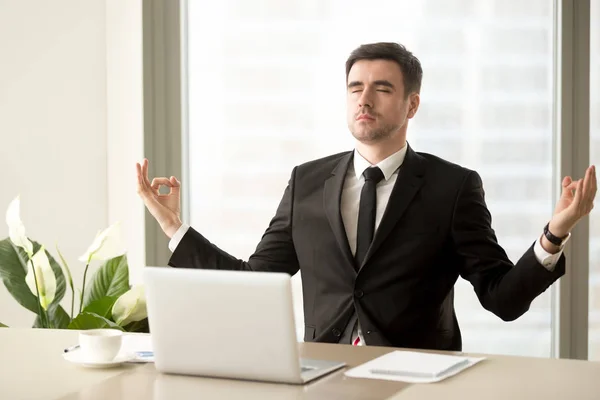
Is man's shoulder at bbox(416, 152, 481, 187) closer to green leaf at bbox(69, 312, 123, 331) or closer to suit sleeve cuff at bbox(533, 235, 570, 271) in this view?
suit sleeve cuff at bbox(533, 235, 570, 271)

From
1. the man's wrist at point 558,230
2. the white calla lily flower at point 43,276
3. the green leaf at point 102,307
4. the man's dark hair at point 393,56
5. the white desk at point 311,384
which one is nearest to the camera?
the white desk at point 311,384

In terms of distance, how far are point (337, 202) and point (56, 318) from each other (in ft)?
3.59

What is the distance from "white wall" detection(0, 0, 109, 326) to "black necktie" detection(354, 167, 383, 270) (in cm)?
146

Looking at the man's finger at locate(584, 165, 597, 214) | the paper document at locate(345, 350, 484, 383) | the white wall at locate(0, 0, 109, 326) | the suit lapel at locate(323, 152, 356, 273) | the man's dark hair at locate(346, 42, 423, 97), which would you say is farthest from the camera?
the white wall at locate(0, 0, 109, 326)

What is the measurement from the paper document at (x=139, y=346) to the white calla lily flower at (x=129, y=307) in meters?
0.54

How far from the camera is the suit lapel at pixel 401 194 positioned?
2.69m

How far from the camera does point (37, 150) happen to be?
3.71 meters

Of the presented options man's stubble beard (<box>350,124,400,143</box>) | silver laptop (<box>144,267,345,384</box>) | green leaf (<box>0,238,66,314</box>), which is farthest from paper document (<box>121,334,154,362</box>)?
man's stubble beard (<box>350,124,400,143</box>)

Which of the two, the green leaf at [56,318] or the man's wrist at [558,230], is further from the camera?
the green leaf at [56,318]

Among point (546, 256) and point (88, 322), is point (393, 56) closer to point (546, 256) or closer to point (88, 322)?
point (546, 256)

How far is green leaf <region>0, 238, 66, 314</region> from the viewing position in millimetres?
3018

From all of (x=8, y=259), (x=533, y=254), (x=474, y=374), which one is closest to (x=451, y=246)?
(x=533, y=254)

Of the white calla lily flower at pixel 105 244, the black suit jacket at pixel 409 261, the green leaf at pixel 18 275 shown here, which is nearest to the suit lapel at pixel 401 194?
the black suit jacket at pixel 409 261

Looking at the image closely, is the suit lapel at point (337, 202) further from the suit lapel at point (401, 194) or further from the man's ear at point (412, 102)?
the man's ear at point (412, 102)
